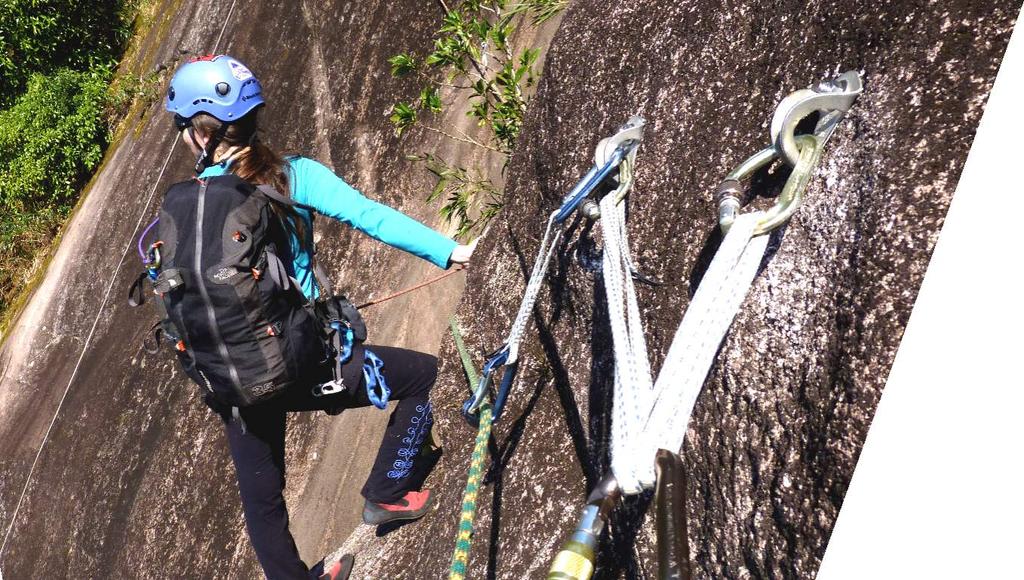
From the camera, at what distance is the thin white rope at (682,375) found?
48.1 inches

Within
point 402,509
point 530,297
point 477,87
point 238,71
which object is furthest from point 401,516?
point 477,87

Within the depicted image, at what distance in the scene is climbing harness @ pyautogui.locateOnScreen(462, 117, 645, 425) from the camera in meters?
1.96

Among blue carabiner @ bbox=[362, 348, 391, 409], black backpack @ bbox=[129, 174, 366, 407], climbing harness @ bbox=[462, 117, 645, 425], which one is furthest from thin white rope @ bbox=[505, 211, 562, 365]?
blue carabiner @ bbox=[362, 348, 391, 409]

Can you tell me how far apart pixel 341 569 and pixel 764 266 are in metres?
2.59

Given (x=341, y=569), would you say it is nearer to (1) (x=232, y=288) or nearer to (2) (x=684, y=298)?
(1) (x=232, y=288)

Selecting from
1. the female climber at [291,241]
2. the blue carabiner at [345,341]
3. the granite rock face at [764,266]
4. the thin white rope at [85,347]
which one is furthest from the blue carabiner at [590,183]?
the thin white rope at [85,347]

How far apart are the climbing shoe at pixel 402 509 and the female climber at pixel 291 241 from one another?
0.03 meters

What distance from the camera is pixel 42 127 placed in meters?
8.91

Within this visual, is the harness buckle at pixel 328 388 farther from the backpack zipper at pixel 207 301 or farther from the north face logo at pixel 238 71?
the north face logo at pixel 238 71

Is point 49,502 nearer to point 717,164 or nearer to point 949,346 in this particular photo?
point 717,164

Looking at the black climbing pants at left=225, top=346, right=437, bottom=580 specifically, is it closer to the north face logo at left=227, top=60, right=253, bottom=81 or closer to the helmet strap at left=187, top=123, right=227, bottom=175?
the helmet strap at left=187, top=123, right=227, bottom=175

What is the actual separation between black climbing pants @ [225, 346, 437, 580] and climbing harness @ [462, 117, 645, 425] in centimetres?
81

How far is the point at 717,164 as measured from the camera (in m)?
1.80

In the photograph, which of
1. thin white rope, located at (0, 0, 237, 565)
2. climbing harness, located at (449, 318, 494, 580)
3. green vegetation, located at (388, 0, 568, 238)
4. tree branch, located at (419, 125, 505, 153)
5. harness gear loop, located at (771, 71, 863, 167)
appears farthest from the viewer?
thin white rope, located at (0, 0, 237, 565)
